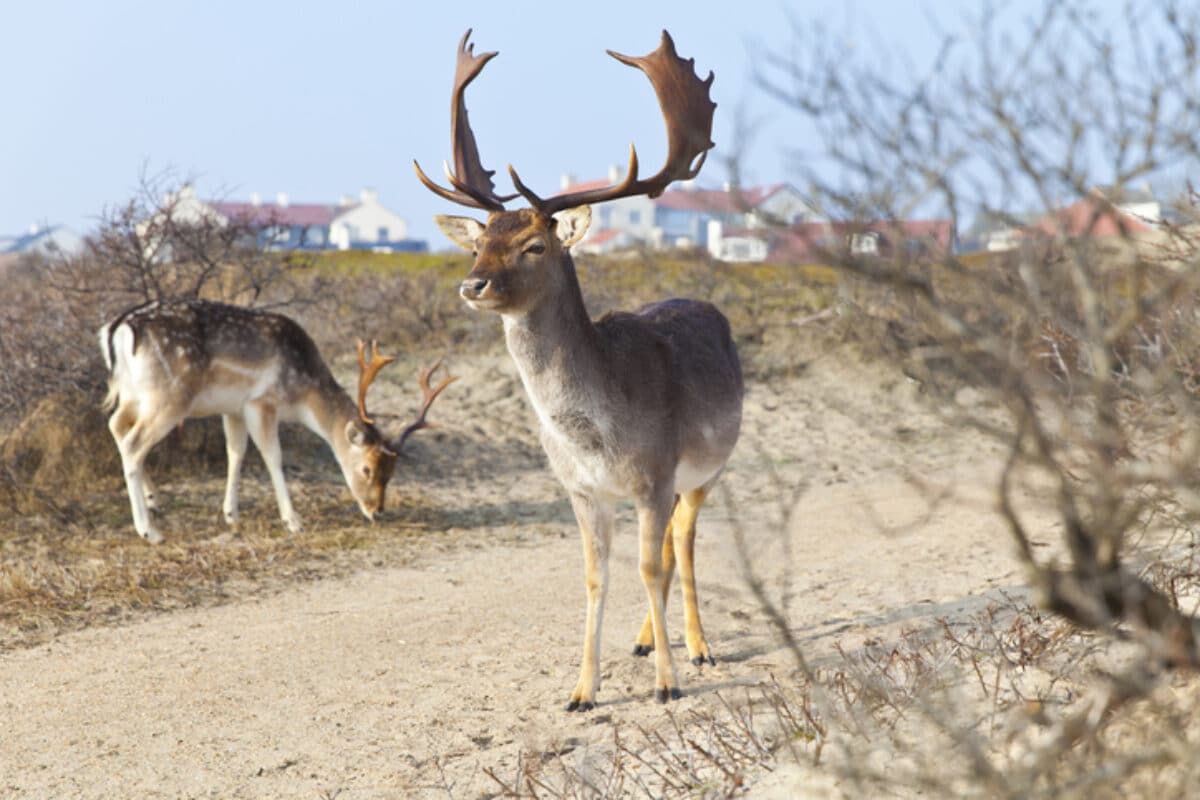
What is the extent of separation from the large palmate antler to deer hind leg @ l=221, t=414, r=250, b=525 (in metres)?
5.11

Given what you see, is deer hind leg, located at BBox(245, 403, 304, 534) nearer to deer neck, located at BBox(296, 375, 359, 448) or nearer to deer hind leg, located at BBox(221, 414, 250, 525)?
deer hind leg, located at BBox(221, 414, 250, 525)

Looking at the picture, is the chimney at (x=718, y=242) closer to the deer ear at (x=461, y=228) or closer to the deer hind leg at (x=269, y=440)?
the deer hind leg at (x=269, y=440)

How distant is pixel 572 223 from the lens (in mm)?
6637

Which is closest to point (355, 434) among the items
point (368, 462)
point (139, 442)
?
point (368, 462)

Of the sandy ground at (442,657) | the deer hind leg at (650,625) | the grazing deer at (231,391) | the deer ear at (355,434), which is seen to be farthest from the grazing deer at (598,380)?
the deer ear at (355,434)

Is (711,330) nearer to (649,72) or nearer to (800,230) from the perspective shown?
(649,72)

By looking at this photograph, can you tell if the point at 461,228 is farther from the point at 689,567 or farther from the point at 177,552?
the point at 177,552

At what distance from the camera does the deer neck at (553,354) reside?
6477mm

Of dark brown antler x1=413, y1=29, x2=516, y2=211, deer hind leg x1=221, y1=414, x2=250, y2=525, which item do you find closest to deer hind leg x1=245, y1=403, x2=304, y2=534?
deer hind leg x1=221, y1=414, x2=250, y2=525

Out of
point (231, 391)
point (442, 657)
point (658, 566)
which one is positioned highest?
point (231, 391)

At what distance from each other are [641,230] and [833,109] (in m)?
68.4

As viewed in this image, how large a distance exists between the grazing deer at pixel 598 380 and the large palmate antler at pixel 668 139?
0.03 ft

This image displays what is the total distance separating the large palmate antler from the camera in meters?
6.77

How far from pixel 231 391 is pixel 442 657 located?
4.96 m
